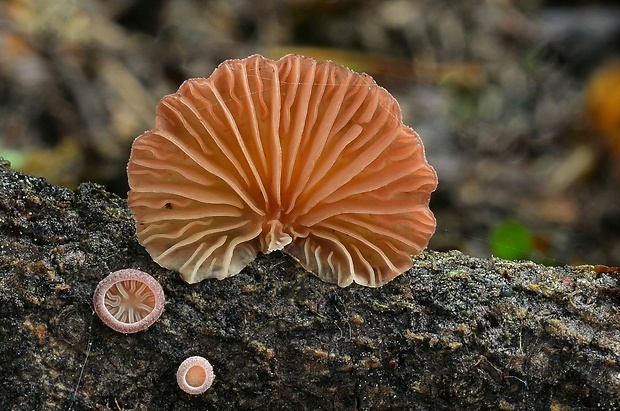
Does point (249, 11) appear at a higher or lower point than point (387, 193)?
higher

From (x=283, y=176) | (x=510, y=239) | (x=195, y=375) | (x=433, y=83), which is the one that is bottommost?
(x=195, y=375)

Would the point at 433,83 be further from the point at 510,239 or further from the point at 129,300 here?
the point at 129,300

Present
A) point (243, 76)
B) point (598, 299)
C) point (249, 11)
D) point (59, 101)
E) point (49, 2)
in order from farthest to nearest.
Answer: point (249, 11), point (49, 2), point (59, 101), point (598, 299), point (243, 76)

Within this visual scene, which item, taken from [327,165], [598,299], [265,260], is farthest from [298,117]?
[598,299]

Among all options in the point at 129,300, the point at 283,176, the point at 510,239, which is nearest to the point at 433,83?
the point at 510,239

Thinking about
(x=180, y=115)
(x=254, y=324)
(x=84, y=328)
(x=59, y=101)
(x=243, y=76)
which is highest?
(x=59, y=101)

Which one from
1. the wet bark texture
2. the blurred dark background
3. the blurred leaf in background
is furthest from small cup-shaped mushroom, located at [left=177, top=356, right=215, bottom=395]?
the blurred leaf in background

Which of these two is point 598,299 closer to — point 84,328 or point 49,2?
point 84,328

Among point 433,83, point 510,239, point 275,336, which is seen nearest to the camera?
point 275,336
